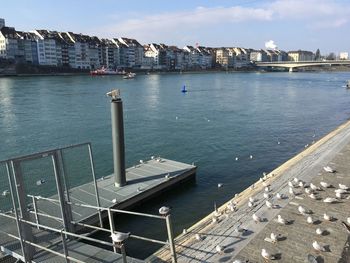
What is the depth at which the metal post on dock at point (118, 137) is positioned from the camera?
15875 millimetres

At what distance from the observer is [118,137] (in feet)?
53.7

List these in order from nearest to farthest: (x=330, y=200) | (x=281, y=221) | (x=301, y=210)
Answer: (x=281, y=221)
(x=301, y=210)
(x=330, y=200)

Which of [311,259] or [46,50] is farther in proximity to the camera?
[46,50]

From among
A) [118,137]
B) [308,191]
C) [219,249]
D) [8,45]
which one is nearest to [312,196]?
[308,191]

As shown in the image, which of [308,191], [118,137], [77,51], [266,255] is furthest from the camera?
[77,51]

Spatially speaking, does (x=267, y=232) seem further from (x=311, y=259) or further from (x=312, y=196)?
(x=312, y=196)

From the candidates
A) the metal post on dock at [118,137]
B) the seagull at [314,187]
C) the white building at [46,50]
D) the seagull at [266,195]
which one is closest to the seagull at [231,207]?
the seagull at [266,195]

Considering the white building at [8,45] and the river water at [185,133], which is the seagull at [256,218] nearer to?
the river water at [185,133]

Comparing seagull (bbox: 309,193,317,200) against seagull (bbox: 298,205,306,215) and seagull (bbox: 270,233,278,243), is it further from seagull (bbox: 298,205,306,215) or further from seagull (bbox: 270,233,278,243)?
seagull (bbox: 270,233,278,243)

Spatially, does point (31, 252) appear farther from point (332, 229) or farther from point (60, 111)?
point (60, 111)

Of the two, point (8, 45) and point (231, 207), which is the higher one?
point (8, 45)

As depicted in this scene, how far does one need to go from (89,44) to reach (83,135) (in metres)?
138

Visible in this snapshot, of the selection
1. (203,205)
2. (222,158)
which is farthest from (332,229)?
(222,158)

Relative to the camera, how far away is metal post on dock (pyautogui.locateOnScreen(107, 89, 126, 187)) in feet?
52.1
